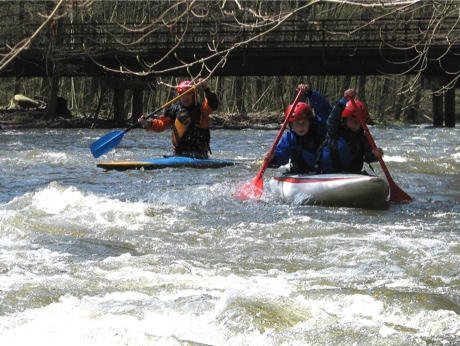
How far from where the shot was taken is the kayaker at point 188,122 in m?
10.4

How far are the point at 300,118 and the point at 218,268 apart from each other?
10.7 ft

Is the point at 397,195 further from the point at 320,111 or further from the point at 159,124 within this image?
the point at 159,124

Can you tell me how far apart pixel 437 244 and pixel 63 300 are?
2827 millimetres

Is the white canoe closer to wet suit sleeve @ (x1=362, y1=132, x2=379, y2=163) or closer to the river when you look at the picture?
the river

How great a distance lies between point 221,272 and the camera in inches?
209

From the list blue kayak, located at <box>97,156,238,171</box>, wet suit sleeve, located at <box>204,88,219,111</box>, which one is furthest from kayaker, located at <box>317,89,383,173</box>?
blue kayak, located at <box>97,156,238,171</box>

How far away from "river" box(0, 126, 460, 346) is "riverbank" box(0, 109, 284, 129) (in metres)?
15.5

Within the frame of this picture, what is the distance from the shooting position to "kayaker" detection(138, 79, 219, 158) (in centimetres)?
1041

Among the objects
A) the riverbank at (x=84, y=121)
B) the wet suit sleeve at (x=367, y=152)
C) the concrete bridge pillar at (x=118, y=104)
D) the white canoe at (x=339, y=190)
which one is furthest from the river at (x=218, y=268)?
the concrete bridge pillar at (x=118, y=104)

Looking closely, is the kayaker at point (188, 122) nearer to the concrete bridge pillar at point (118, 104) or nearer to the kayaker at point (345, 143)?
the kayaker at point (345, 143)

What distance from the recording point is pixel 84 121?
26.2m

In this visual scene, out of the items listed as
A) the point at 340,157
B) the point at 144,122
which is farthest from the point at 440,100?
the point at 340,157

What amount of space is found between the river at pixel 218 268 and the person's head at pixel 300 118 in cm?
73

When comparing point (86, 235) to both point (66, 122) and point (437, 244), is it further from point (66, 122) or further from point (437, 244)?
point (66, 122)
